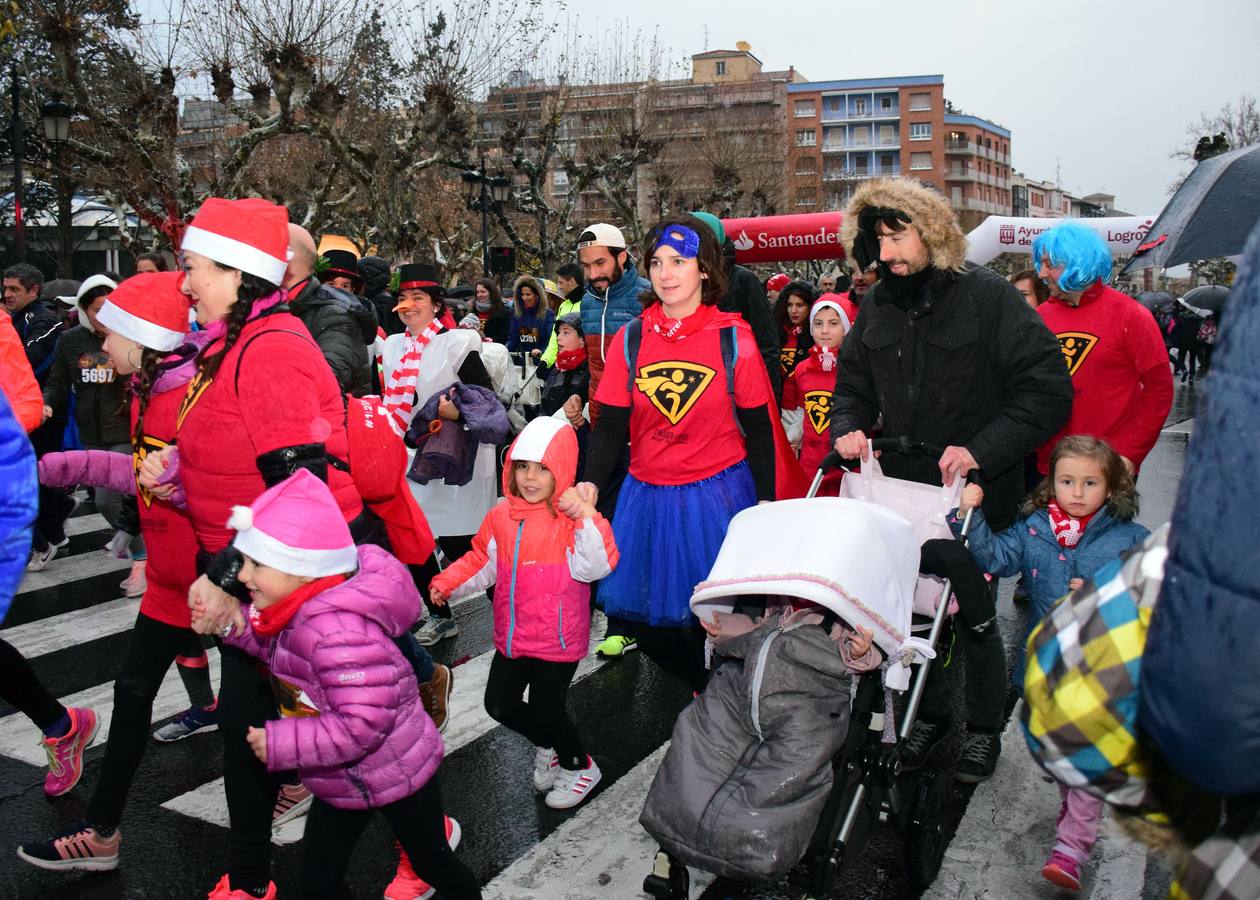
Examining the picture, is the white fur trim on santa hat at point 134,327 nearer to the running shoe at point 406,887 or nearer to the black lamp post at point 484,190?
the running shoe at point 406,887

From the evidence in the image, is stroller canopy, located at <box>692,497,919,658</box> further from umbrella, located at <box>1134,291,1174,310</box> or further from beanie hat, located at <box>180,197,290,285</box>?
umbrella, located at <box>1134,291,1174,310</box>

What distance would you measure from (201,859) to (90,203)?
122 ft

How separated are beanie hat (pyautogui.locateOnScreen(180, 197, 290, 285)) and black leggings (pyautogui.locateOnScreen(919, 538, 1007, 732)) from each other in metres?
2.25

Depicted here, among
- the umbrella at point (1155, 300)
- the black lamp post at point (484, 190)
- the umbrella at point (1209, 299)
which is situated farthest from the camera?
the umbrella at point (1155, 300)

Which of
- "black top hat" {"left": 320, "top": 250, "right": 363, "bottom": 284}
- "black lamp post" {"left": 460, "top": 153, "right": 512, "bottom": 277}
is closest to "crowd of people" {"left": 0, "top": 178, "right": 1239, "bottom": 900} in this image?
"black top hat" {"left": 320, "top": 250, "right": 363, "bottom": 284}

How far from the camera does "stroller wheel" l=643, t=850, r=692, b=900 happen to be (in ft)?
10.3

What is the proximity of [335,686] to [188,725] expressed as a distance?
252cm

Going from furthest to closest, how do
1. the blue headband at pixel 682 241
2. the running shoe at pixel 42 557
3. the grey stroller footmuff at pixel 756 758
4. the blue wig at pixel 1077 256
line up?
the running shoe at pixel 42 557
the blue wig at pixel 1077 256
the blue headband at pixel 682 241
the grey stroller footmuff at pixel 756 758

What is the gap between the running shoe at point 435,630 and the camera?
6156 mm

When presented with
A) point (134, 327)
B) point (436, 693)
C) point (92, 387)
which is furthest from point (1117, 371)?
point (92, 387)

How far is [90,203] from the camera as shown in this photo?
117 ft

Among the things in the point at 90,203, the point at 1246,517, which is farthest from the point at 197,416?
the point at 90,203

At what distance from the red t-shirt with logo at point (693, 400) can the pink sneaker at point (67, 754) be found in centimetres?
242

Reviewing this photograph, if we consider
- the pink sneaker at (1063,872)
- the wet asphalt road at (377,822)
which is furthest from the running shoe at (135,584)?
the pink sneaker at (1063,872)
